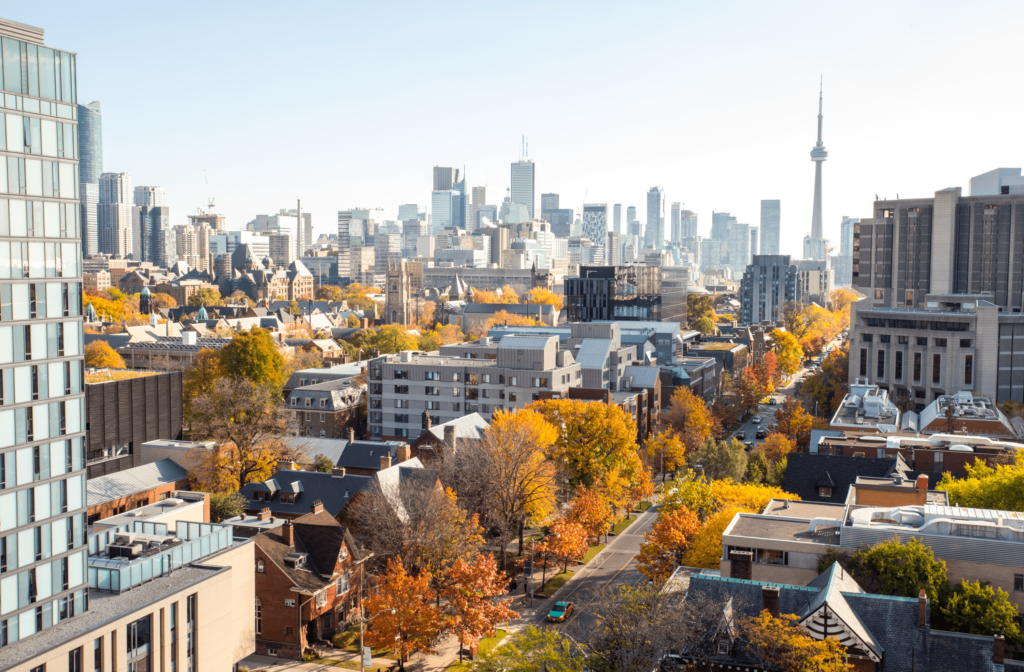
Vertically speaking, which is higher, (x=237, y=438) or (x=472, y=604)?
(x=237, y=438)

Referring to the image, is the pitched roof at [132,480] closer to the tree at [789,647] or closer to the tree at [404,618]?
the tree at [404,618]

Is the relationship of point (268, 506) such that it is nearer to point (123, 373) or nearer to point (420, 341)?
point (123, 373)

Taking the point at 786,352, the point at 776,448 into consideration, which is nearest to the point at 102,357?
the point at 776,448

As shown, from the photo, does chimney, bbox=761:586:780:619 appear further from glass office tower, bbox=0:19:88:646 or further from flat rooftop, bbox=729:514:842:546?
glass office tower, bbox=0:19:88:646

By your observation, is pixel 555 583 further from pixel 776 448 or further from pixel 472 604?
pixel 776 448

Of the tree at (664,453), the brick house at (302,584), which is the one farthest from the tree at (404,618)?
the tree at (664,453)
